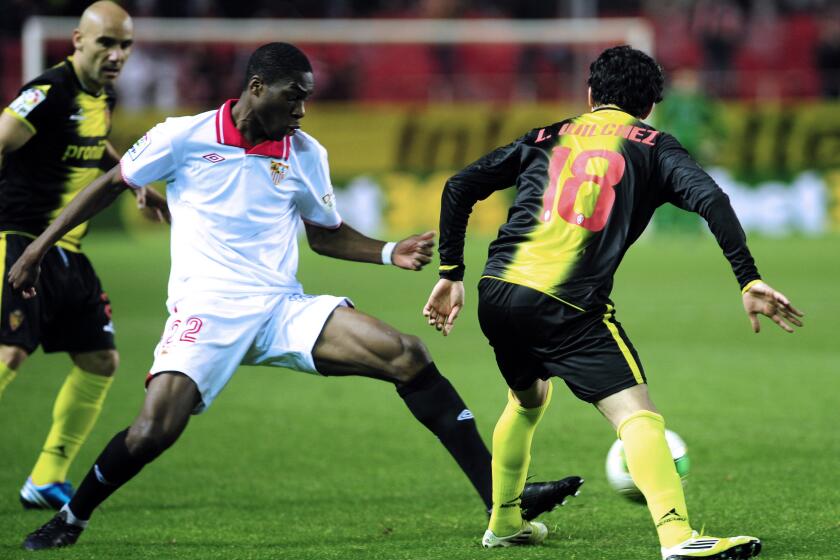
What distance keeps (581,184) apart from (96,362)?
284cm

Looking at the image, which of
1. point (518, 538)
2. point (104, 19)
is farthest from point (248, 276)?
point (104, 19)

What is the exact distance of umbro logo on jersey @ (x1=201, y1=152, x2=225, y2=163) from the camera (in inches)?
203

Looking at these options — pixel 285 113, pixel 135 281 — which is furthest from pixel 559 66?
pixel 285 113

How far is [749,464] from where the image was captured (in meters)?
6.88

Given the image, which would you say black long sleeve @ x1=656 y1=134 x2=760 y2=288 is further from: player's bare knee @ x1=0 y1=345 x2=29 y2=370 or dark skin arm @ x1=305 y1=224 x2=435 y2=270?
player's bare knee @ x1=0 y1=345 x2=29 y2=370

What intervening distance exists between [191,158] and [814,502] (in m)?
3.14

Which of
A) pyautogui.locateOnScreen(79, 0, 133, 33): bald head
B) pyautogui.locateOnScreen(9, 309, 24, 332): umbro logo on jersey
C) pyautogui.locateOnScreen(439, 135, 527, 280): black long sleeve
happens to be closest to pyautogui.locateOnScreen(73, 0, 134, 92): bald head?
pyautogui.locateOnScreen(79, 0, 133, 33): bald head

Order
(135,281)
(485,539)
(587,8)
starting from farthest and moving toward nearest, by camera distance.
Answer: (587,8) < (135,281) < (485,539)

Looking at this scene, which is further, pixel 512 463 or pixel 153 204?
pixel 153 204

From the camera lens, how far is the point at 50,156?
630 cm

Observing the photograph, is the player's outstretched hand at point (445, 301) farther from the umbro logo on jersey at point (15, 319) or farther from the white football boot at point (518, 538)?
the umbro logo on jersey at point (15, 319)

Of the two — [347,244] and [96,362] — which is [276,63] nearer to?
[347,244]

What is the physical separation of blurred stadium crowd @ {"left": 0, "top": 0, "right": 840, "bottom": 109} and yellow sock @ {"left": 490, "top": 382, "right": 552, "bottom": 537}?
16427mm

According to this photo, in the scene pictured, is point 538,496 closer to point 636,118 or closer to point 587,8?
point 636,118
